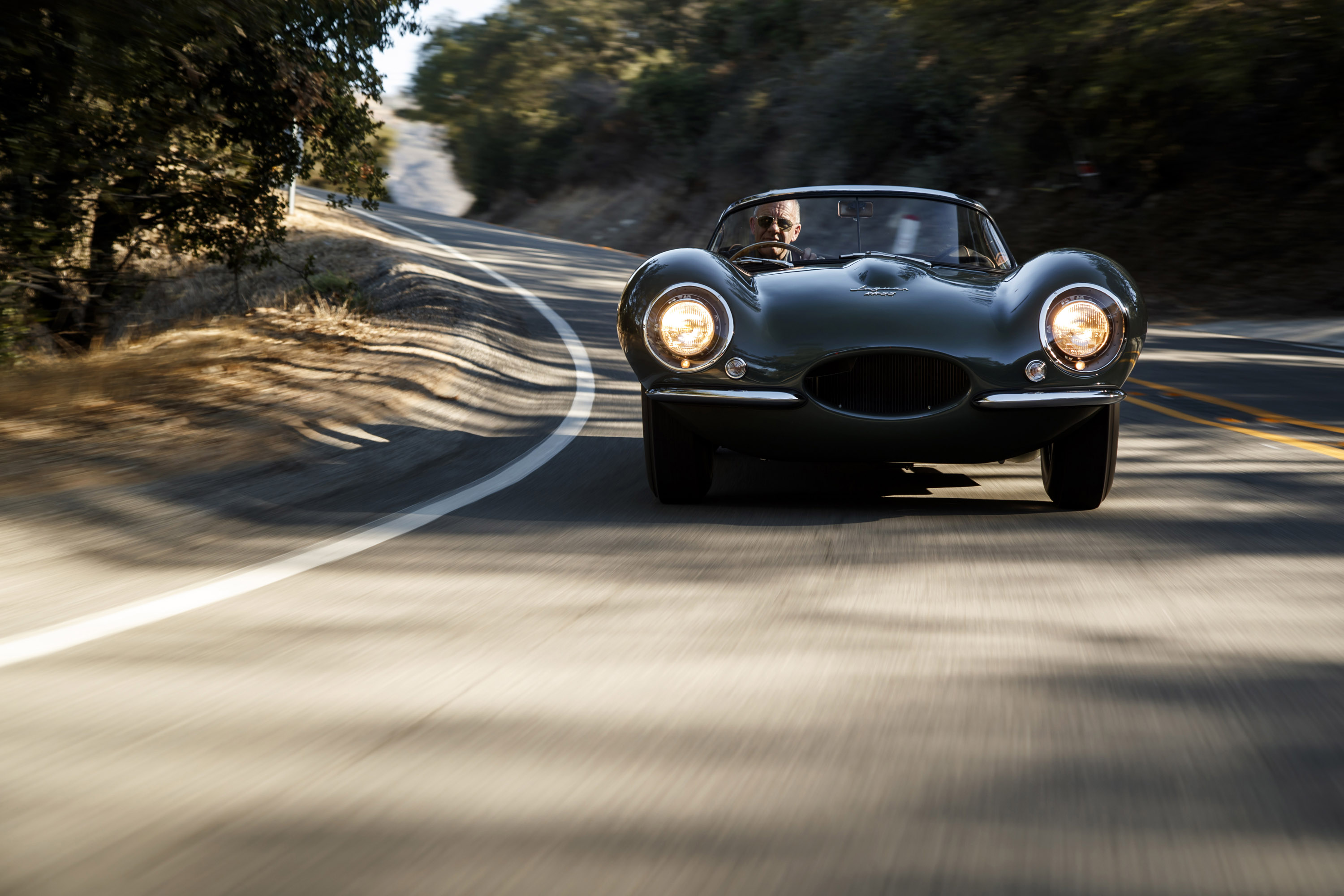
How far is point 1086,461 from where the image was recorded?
17.0ft

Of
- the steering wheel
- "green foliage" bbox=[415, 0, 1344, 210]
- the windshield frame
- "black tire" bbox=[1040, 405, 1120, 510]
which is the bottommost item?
"black tire" bbox=[1040, 405, 1120, 510]

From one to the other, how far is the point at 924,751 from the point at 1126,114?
77.1ft

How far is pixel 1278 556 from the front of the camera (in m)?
4.47

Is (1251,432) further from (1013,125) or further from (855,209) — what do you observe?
(1013,125)

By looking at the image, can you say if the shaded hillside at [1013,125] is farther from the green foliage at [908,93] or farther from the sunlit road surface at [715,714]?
the sunlit road surface at [715,714]

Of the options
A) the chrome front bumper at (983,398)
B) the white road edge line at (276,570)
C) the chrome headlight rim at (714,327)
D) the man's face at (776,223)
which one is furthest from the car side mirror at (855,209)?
the white road edge line at (276,570)

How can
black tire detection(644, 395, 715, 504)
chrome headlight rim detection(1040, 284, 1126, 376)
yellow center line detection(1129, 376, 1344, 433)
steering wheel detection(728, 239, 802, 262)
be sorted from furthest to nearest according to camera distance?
yellow center line detection(1129, 376, 1344, 433) → steering wheel detection(728, 239, 802, 262) → black tire detection(644, 395, 715, 504) → chrome headlight rim detection(1040, 284, 1126, 376)

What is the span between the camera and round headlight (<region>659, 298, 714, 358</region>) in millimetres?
5090

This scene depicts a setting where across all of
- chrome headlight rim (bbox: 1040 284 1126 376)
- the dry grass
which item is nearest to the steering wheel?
chrome headlight rim (bbox: 1040 284 1126 376)

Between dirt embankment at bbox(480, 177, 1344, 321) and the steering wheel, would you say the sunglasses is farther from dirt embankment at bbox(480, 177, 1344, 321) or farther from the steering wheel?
dirt embankment at bbox(480, 177, 1344, 321)

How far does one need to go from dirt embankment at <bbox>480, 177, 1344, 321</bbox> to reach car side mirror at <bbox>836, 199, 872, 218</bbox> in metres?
12.9

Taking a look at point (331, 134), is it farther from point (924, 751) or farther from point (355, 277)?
point (924, 751)

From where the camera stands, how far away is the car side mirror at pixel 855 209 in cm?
637

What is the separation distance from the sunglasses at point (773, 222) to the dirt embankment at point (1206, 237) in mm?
12930
